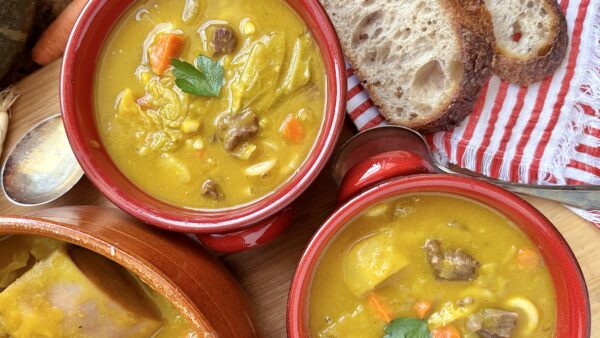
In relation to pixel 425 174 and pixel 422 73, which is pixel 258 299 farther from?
pixel 422 73

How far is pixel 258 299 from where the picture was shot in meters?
2.78

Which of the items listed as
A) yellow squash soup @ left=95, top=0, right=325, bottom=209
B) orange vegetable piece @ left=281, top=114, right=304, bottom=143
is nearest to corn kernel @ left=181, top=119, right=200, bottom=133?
yellow squash soup @ left=95, top=0, right=325, bottom=209

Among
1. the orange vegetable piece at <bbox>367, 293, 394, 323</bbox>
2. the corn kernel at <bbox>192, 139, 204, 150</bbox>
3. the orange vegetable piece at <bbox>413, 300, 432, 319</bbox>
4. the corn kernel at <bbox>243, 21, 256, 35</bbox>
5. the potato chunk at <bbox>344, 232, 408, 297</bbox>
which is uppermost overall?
the corn kernel at <bbox>243, 21, 256, 35</bbox>

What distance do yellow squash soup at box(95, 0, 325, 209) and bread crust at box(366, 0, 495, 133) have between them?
563mm

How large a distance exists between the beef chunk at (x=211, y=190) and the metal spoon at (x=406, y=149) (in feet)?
1.74

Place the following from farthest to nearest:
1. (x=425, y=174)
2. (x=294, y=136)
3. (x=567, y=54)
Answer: (x=567, y=54) → (x=294, y=136) → (x=425, y=174)

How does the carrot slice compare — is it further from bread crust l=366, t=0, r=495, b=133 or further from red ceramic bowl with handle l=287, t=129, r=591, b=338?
bread crust l=366, t=0, r=495, b=133

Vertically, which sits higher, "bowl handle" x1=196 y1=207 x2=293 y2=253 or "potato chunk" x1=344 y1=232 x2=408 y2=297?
"bowl handle" x1=196 y1=207 x2=293 y2=253

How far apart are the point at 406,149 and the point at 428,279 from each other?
1.86 feet

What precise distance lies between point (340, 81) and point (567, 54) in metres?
0.97

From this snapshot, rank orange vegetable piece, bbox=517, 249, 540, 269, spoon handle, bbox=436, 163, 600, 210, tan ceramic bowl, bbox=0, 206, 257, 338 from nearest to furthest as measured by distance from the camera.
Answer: tan ceramic bowl, bbox=0, 206, 257, 338, orange vegetable piece, bbox=517, 249, 540, 269, spoon handle, bbox=436, 163, 600, 210

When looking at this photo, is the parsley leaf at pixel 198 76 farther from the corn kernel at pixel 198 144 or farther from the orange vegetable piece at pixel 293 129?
the orange vegetable piece at pixel 293 129

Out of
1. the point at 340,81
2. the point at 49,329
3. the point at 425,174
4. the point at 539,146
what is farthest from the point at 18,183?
the point at 539,146

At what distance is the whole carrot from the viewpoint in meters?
2.87
